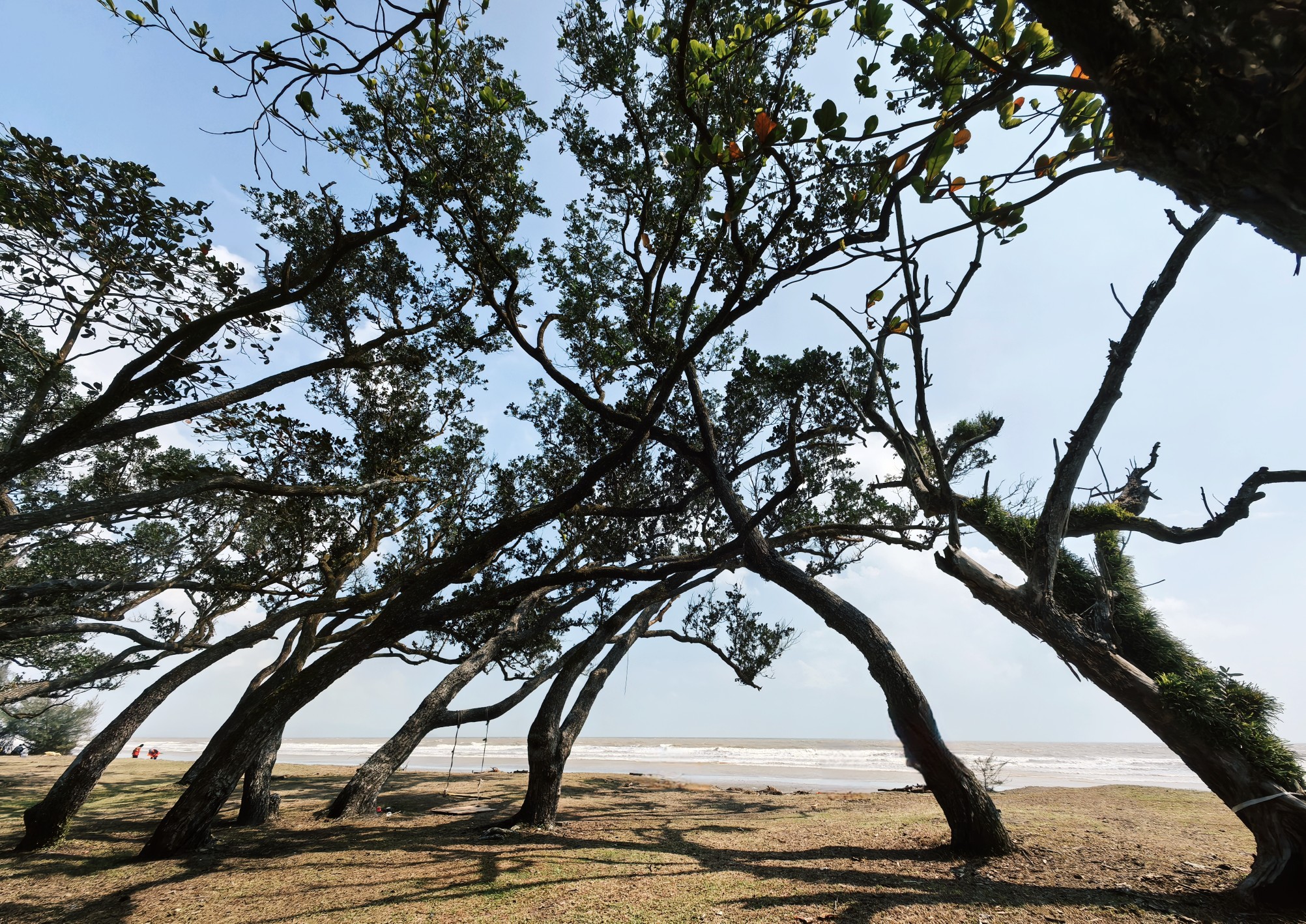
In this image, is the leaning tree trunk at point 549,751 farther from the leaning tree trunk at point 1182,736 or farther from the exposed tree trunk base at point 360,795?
the leaning tree trunk at point 1182,736

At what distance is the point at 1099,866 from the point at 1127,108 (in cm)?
631

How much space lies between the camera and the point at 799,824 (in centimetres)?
833

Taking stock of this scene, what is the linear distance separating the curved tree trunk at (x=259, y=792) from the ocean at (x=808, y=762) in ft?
29.6

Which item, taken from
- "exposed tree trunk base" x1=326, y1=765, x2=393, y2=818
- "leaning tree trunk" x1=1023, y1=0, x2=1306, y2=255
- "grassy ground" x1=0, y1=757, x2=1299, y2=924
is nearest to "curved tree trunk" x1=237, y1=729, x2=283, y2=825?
"grassy ground" x1=0, y1=757, x2=1299, y2=924

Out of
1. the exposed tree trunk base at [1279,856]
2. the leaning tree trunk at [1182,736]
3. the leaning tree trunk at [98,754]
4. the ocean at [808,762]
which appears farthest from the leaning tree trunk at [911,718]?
the ocean at [808,762]

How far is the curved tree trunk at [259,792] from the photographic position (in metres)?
8.87

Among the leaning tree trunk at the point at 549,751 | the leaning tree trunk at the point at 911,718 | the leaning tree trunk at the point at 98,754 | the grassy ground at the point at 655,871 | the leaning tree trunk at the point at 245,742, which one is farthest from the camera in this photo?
the leaning tree trunk at the point at 549,751

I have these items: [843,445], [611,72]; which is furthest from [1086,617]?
[611,72]

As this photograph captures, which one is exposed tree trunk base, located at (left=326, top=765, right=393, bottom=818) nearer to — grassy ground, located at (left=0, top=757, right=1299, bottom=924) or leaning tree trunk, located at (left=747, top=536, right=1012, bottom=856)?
grassy ground, located at (left=0, top=757, right=1299, bottom=924)

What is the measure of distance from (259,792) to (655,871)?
277 inches

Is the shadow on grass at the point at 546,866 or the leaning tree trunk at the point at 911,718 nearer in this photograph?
the shadow on grass at the point at 546,866

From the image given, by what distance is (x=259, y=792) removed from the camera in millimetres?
9047

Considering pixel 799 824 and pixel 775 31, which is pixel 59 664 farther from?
A: pixel 775 31

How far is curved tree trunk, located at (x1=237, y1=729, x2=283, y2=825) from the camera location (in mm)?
8867
